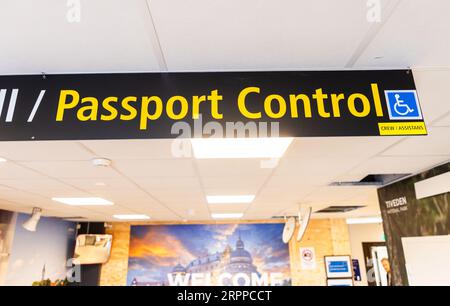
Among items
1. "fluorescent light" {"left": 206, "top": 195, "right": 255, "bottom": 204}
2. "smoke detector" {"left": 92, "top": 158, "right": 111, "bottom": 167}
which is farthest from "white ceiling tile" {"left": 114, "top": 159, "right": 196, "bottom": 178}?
"fluorescent light" {"left": 206, "top": 195, "right": 255, "bottom": 204}

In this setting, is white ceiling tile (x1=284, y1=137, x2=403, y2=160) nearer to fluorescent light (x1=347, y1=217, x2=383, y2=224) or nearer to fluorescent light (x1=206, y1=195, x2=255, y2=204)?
fluorescent light (x1=206, y1=195, x2=255, y2=204)

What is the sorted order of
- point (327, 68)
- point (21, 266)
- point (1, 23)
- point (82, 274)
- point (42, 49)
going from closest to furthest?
point (1, 23), point (42, 49), point (327, 68), point (21, 266), point (82, 274)

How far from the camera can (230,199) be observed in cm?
512

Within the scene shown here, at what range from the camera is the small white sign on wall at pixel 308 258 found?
8.55 meters

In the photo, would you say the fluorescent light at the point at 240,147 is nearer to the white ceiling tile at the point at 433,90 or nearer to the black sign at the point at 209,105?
the black sign at the point at 209,105

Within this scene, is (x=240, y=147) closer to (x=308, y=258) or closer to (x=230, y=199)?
(x=230, y=199)

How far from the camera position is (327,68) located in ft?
5.31

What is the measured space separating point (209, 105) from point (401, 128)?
3.20 ft

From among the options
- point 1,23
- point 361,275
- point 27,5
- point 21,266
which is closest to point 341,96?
point 27,5

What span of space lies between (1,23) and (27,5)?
0.22m

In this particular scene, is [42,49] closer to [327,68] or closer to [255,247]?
[327,68]

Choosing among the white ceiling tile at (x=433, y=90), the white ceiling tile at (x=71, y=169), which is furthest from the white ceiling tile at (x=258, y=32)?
the white ceiling tile at (x=71, y=169)

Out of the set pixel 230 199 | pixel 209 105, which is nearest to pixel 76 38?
pixel 209 105

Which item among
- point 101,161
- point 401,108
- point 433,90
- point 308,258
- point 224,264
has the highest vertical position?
point 433,90
